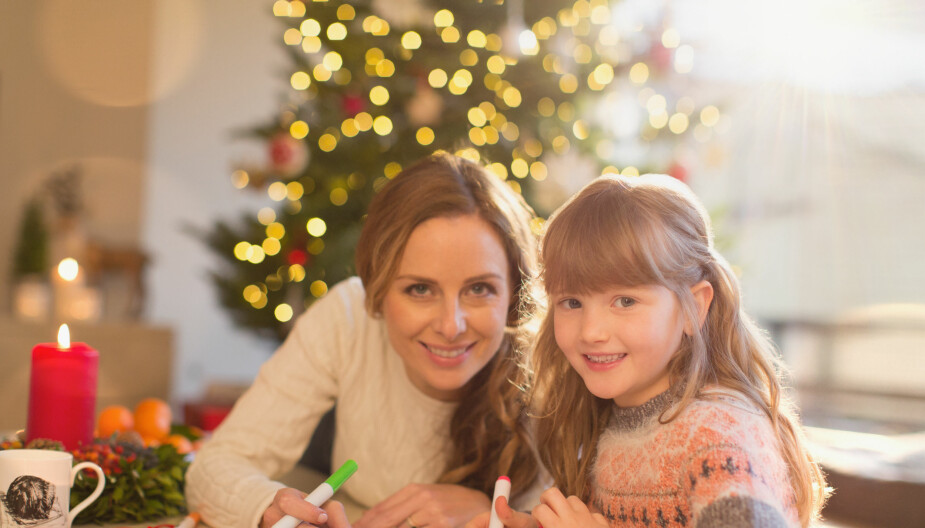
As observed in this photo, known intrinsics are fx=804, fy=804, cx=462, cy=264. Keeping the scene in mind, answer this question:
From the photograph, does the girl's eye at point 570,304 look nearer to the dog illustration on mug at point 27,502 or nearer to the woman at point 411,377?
the woman at point 411,377

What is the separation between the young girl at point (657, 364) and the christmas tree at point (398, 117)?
5.33 feet

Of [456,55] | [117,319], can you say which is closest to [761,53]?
[456,55]

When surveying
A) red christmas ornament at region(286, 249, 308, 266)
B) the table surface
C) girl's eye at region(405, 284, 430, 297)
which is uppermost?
red christmas ornament at region(286, 249, 308, 266)

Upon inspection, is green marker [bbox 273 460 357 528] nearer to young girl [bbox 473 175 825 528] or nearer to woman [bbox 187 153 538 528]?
woman [bbox 187 153 538 528]

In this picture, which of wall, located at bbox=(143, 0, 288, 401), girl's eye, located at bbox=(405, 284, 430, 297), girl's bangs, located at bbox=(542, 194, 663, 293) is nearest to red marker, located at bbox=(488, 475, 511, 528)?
girl's bangs, located at bbox=(542, 194, 663, 293)

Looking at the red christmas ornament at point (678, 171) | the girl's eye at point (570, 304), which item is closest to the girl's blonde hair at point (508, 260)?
the girl's eye at point (570, 304)

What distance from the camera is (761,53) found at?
474 centimetres

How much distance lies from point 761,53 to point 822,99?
0.44 m

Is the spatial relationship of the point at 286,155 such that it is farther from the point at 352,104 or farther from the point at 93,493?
the point at 93,493

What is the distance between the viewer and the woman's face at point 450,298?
1.15 meters

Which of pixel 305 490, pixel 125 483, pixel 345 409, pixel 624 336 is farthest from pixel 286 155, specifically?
pixel 624 336

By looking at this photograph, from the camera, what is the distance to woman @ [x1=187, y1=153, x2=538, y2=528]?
1.13 meters

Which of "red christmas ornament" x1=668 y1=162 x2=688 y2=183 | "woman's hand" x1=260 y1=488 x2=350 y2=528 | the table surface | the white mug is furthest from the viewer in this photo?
"red christmas ornament" x1=668 y1=162 x2=688 y2=183

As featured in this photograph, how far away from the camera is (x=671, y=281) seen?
0.93 metres
